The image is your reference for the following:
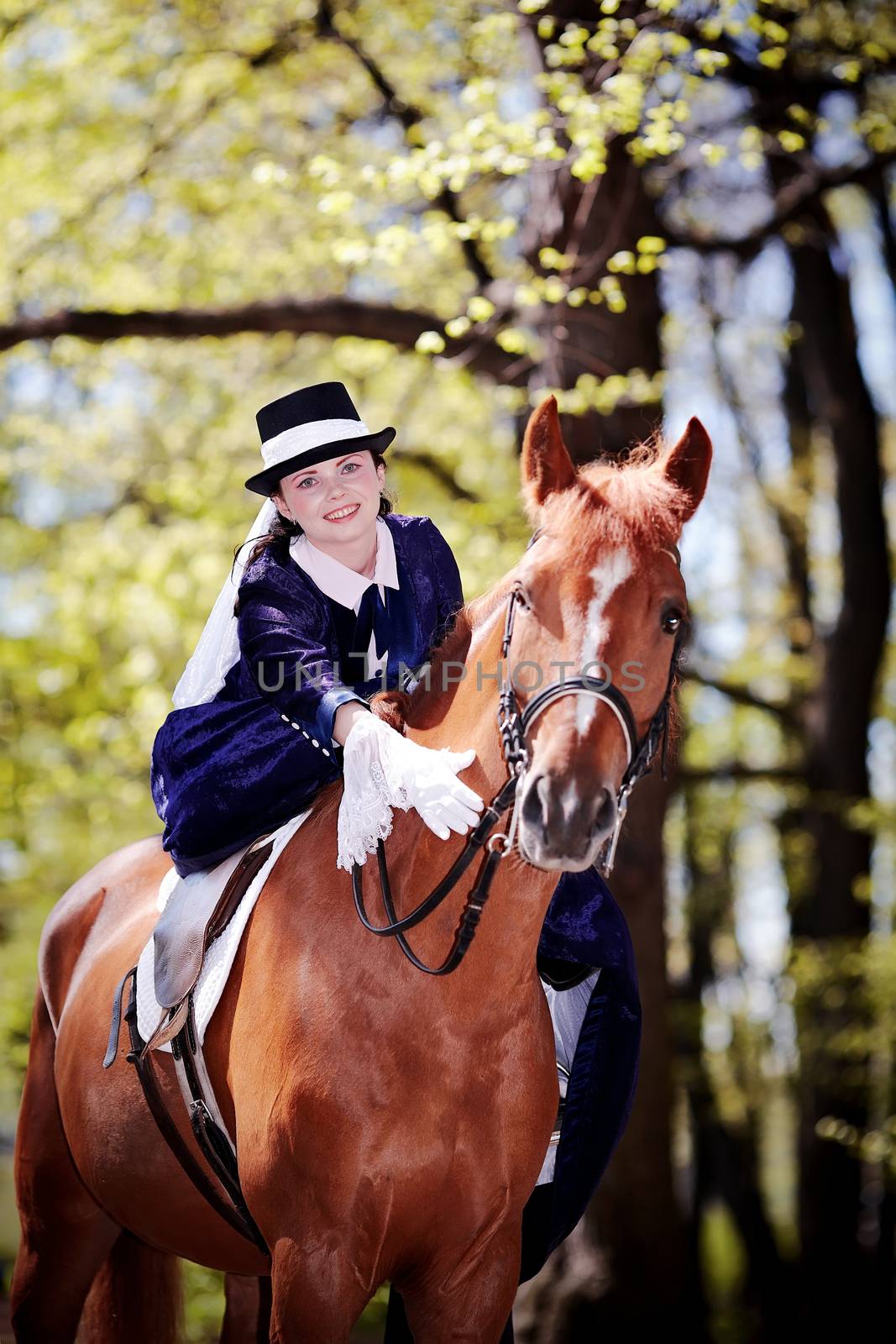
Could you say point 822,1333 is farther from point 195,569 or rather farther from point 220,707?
point 220,707

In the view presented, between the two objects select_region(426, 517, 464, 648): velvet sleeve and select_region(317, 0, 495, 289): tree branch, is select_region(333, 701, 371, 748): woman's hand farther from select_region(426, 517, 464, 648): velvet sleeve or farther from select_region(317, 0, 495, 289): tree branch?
select_region(317, 0, 495, 289): tree branch

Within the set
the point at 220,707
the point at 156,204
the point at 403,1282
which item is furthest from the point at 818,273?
the point at 403,1282

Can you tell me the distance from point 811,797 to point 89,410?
317 inches

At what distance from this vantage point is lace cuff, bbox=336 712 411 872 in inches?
105

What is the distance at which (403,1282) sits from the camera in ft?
9.46

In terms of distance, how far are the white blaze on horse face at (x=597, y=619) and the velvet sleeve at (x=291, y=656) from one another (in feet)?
2.21

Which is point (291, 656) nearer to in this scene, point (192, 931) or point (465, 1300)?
point (192, 931)

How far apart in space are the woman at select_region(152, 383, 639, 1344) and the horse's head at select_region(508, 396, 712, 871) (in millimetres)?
580

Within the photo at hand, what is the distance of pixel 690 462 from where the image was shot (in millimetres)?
2736

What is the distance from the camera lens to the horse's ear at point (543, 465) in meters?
2.68

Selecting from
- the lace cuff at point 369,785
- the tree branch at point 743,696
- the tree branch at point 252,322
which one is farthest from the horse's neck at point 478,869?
the tree branch at point 743,696

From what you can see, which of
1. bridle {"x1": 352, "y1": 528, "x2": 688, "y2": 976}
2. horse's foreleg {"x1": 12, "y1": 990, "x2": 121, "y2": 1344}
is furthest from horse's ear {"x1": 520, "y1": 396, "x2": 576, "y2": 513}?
horse's foreleg {"x1": 12, "y1": 990, "x2": 121, "y2": 1344}

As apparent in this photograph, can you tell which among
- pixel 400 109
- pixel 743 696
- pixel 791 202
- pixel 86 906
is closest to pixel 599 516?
pixel 86 906

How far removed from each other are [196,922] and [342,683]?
744mm
